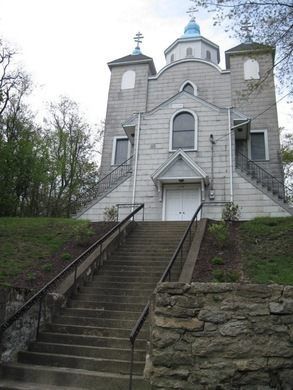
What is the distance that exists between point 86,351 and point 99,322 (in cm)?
95

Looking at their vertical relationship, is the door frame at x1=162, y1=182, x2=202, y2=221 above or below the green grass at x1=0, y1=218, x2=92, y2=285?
above

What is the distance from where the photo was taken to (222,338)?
524 centimetres

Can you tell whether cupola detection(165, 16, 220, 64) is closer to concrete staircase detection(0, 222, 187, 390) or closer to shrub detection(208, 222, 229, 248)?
shrub detection(208, 222, 229, 248)

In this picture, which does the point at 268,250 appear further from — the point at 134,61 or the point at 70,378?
the point at 134,61

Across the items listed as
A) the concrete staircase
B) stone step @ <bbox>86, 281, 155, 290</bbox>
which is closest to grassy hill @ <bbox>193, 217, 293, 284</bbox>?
stone step @ <bbox>86, 281, 155, 290</bbox>

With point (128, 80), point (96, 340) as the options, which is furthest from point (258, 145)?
point (96, 340)

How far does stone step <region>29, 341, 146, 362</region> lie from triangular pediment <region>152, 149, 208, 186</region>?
11.2 meters

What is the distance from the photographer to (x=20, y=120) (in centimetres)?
2641

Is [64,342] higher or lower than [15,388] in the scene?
higher

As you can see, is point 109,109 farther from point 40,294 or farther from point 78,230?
point 40,294

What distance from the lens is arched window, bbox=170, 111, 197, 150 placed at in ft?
60.4

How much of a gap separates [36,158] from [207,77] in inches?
473

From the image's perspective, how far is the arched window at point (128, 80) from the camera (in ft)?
79.7

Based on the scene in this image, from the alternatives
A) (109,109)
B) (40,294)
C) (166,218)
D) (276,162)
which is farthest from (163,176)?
(40,294)
